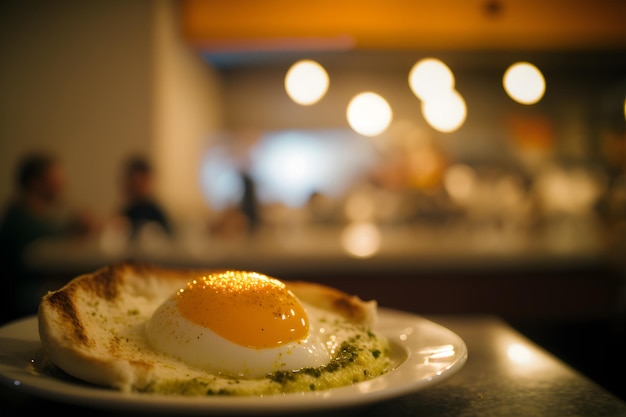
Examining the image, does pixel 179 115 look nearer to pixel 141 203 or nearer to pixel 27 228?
pixel 141 203

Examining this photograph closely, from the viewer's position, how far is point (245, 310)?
1.24 m

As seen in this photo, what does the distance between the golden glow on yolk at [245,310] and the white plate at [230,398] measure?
0.82ft

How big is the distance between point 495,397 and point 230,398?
1.81 feet

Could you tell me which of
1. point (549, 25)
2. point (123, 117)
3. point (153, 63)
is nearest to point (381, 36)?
point (549, 25)

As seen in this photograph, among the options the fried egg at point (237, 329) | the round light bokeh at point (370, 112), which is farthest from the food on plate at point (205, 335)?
the round light bokeh at point (370, 112)

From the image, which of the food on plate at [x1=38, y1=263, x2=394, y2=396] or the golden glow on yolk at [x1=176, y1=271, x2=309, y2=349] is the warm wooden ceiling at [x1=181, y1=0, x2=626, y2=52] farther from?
the golden glow on yolk at [x1=176, y1=271, x2=309, y2=349]

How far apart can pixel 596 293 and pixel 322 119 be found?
4983 mm

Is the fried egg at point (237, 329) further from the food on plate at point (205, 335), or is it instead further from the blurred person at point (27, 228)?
the blurred person at point (27, 228)

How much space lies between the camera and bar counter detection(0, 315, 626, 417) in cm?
100

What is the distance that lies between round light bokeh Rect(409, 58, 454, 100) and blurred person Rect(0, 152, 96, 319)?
2796 mm

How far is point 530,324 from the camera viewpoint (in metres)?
2.12

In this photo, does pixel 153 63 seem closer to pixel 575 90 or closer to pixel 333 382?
pixel 333 382

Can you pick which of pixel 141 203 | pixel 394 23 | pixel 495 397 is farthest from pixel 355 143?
pixel 495 397

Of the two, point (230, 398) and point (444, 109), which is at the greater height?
point (444, 109)
